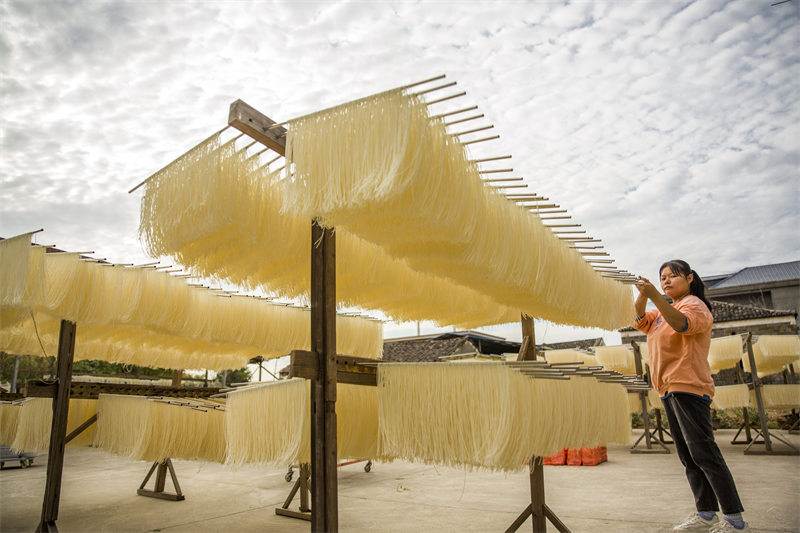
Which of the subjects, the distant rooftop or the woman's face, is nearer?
the woman's face

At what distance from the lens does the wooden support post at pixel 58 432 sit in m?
3.57

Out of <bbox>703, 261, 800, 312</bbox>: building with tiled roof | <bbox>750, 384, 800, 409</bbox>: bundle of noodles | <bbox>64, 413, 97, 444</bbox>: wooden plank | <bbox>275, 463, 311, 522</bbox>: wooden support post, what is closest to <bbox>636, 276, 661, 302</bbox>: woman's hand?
<bbox>275, 463, 311, 522</bbox>: wooden support post

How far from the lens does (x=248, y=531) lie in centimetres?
370


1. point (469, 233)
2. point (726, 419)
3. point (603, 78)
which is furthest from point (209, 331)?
point (726, 419)

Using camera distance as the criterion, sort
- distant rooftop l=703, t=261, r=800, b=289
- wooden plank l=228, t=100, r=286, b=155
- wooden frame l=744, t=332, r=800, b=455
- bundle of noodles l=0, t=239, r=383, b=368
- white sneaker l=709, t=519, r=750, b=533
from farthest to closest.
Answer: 1. distant rooftop l=703, t=261, r=800, b=289
2. wooden frame l=744, t=332, r=800, b=455
3. bundle of noodles l=0, t=239, r=383, b=368
4. white sneaker l=709, t=519, r=750, b=533
5. wooden plank l=228, t=100, r=286, b=155

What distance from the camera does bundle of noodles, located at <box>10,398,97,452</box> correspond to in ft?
13.6

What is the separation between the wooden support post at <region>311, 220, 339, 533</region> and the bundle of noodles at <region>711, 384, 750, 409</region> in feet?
21.4

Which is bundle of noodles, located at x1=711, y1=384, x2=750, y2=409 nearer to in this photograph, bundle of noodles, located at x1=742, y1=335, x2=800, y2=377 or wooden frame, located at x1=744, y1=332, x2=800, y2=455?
wooden frame, located at x1=744, y1=332, x2=800, y2=455

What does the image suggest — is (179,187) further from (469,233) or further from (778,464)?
(778,464)

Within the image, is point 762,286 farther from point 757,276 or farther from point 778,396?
point 778,396

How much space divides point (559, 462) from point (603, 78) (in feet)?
16.9

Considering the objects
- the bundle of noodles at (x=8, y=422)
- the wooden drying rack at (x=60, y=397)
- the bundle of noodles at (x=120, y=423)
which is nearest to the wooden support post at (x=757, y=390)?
the bundle of noodles at (x=120, y=423)

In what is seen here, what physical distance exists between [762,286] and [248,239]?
21365 millimetres

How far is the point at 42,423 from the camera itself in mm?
4145
